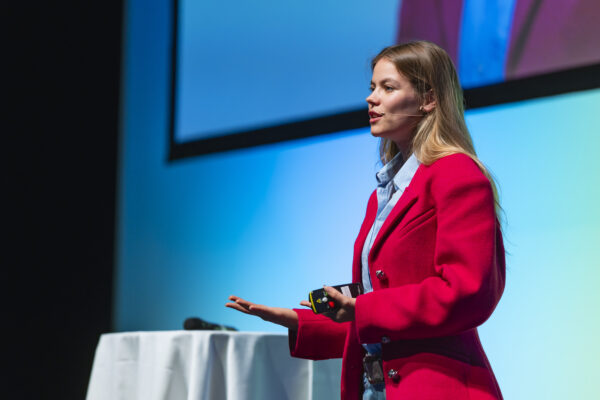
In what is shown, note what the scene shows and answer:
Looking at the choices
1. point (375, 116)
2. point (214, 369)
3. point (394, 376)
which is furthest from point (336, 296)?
point (214, 369)

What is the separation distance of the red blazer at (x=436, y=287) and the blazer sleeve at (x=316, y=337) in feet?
0.51

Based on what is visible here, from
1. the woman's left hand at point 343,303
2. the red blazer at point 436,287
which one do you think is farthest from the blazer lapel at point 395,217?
the woman's left hand at point 343,303

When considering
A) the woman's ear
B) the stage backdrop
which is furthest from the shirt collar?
the stage backdrop

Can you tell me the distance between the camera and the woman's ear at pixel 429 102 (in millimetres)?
1387

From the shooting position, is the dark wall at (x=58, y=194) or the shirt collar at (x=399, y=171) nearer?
the shirt collar at (x=399, y=171)

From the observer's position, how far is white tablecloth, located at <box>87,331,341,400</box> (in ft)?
6.13

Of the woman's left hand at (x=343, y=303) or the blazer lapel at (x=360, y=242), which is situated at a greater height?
the blazer lapel at (x=360, y=242)

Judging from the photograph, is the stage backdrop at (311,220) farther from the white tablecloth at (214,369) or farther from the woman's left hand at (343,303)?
the woman's left hand at (343,303)

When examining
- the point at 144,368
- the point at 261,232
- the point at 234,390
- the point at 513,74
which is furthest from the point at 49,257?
the point at 513,74

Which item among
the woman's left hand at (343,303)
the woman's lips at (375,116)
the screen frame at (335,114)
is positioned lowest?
the woman's left hand at (343,303)

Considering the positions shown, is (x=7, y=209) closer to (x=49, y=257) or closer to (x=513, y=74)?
(x=49, y=257)

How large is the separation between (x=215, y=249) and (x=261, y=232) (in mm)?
284

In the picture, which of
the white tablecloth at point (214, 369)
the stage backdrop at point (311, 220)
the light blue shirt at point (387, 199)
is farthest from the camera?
the stage backdrop at point (311, 220)

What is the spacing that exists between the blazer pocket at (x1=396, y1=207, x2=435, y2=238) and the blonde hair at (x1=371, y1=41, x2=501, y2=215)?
14cm
